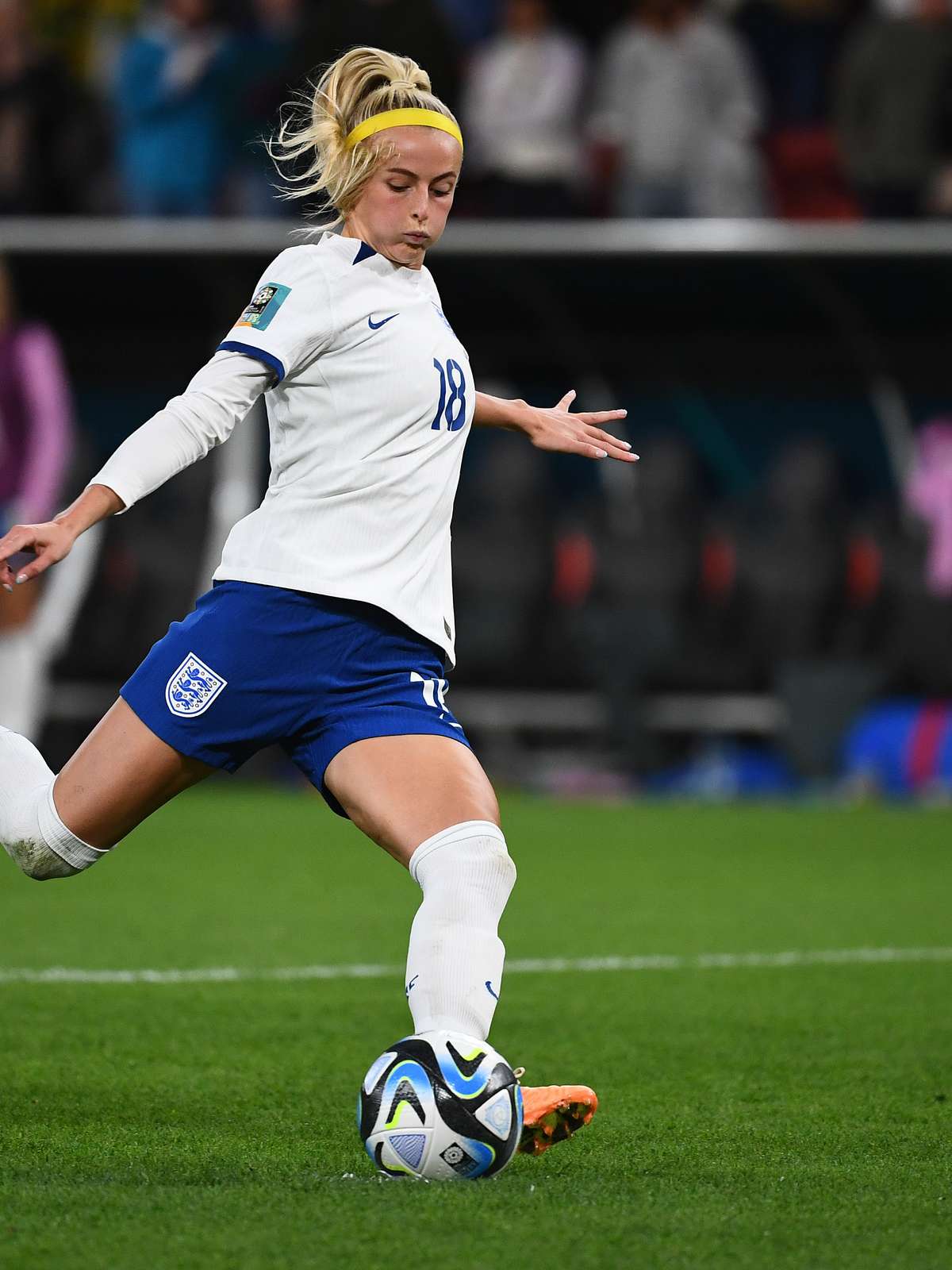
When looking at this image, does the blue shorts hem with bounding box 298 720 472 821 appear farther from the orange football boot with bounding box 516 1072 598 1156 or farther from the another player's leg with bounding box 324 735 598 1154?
the orange football boot with bounding box 516 1072 598 1156

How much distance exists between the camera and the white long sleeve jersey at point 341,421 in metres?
4.14

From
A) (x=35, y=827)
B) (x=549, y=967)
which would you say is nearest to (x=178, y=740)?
(x=35, y=827)

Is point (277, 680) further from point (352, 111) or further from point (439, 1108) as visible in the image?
point (352, 111)

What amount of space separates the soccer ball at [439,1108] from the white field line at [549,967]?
2741 millimetres

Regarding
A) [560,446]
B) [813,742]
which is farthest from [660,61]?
[560,446]

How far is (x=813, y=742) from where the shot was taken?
13875mm

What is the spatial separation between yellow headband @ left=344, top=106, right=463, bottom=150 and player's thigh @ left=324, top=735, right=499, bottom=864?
120 centimetres

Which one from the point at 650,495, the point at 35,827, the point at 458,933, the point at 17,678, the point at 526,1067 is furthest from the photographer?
the point at 650,495

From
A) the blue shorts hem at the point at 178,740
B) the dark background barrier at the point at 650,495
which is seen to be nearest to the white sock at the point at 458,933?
the blue shorts hem at the point at 178,740

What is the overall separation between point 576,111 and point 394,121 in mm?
9586

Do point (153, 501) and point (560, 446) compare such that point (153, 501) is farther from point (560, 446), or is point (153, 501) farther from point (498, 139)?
point (560, 446)

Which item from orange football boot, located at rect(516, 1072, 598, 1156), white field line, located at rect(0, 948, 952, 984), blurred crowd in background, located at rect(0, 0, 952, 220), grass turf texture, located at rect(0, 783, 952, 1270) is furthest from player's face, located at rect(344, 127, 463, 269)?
blurred crowd in background, located at rect(0, 0, 952, 220)

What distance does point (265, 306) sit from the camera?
4168 millimetres

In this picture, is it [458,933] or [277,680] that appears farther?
[277,680]
